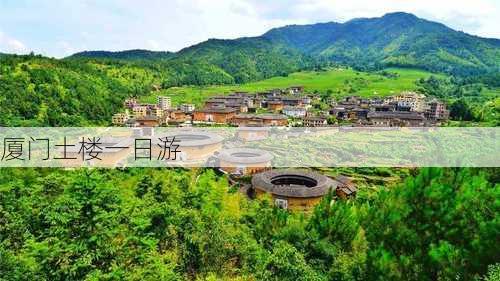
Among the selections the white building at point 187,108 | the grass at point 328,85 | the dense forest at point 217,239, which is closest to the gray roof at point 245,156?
the dense forest at point 217,239

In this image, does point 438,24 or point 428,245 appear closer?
point 428,245

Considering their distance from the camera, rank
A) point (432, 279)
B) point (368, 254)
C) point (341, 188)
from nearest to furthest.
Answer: point (432, 279)
point (368, 254)
point (341, 188)

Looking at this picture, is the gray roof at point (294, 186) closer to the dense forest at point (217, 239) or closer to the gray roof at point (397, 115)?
the dense forest at point (217, 239)

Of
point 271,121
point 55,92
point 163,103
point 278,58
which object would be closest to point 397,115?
point 271,121

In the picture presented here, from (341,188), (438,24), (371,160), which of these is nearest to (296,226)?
(341,188)

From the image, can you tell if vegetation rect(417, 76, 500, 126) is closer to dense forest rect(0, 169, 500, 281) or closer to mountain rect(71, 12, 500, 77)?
mountain rect(71, 12, 500, 77)

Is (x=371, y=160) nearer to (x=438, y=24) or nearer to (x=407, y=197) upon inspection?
(x=407, y=197)

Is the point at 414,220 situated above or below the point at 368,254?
above
